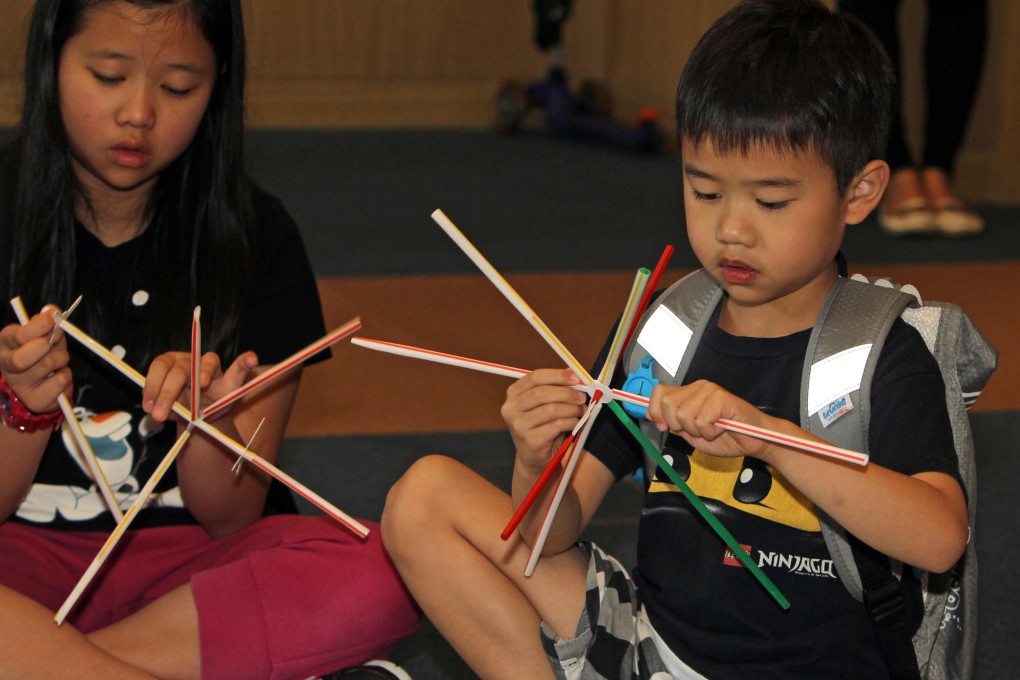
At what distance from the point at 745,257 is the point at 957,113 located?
2593mm

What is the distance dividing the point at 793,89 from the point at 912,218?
2519 millimetres

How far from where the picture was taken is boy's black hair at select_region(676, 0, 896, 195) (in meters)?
1.00

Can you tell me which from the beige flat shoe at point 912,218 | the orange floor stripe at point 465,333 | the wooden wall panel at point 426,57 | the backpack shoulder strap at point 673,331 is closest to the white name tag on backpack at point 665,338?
the backpack shoulder strap at point 673,331

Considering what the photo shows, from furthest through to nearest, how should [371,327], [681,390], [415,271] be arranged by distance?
[415,271] < [371,327] < [681,390]

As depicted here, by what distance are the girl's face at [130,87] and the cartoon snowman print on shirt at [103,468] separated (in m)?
0.20

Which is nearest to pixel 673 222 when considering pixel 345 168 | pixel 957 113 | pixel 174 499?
pixel 957 113

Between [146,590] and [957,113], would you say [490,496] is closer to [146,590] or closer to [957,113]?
[146,590]

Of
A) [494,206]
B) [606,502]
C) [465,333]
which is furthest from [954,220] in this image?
[606,502]

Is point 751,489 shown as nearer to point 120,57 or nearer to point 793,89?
point 793,89

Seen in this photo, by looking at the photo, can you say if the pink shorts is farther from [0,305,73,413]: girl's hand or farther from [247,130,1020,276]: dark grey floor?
[247,130,1020,276]: dark grey floor

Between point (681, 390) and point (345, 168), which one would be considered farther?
point (345, 168)

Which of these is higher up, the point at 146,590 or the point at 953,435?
the point at 953,435

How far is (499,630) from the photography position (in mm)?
1127

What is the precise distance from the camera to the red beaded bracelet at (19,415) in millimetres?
1192
